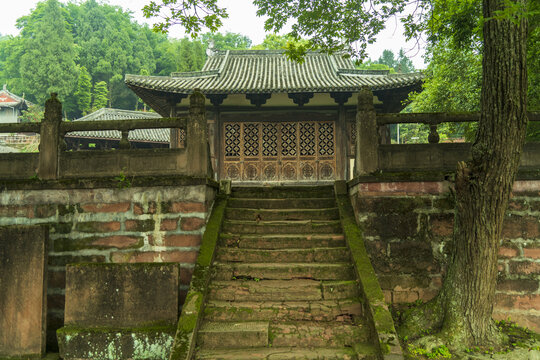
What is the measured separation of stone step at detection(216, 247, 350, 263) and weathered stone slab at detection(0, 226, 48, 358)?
2.13 m

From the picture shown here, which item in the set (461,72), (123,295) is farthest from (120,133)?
(123,295)

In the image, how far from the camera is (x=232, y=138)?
11.2 m

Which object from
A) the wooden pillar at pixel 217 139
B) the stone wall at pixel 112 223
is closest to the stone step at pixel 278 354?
the stone wall at pixel 112 223

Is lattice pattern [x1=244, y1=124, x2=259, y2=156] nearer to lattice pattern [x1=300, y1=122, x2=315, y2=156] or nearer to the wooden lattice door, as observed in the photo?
the wooden lattice door

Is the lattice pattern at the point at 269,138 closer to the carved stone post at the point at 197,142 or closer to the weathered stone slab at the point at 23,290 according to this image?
the carved stone post at the point at 197,142

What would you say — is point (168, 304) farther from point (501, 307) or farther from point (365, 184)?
point (501, 307)

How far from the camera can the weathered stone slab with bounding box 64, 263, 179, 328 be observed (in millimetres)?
4035

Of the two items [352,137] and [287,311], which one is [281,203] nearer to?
[287,311]

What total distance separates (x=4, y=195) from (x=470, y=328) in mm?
6150

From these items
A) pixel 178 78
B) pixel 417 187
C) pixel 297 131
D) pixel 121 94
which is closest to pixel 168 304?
pixel 417 187

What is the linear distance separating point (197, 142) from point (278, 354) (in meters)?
2.95

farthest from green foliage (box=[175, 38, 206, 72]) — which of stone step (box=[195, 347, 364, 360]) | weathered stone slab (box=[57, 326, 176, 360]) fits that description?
stone step (box=[195, 347, 364, 360])

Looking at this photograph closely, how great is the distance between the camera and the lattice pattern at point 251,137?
1116 centimetres

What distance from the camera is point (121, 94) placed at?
3634 centimetres
